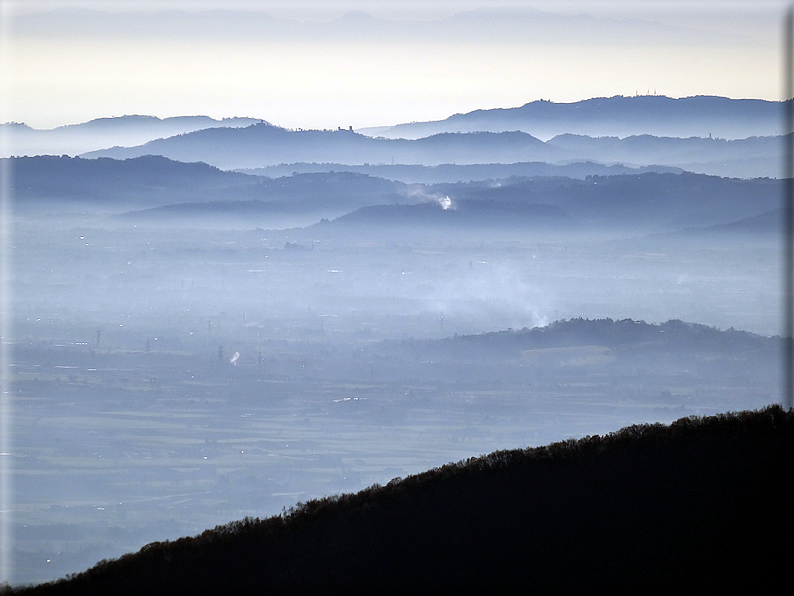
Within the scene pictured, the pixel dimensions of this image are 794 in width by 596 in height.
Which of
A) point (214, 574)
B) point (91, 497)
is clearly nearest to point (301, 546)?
point (214, 574)

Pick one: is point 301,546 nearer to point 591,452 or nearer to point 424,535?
point 424,535

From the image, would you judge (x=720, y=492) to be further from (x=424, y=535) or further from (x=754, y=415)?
(x=424, y=535)

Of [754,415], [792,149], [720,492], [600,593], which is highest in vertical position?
[792,149]

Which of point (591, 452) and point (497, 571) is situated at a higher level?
point (591, 452)

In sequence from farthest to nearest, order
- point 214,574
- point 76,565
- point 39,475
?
point 39,475 → point 76,565 → point 214,574

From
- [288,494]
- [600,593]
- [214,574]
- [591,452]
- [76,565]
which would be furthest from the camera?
[288,494]

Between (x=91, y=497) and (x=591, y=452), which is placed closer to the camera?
(x=591, y=452)
